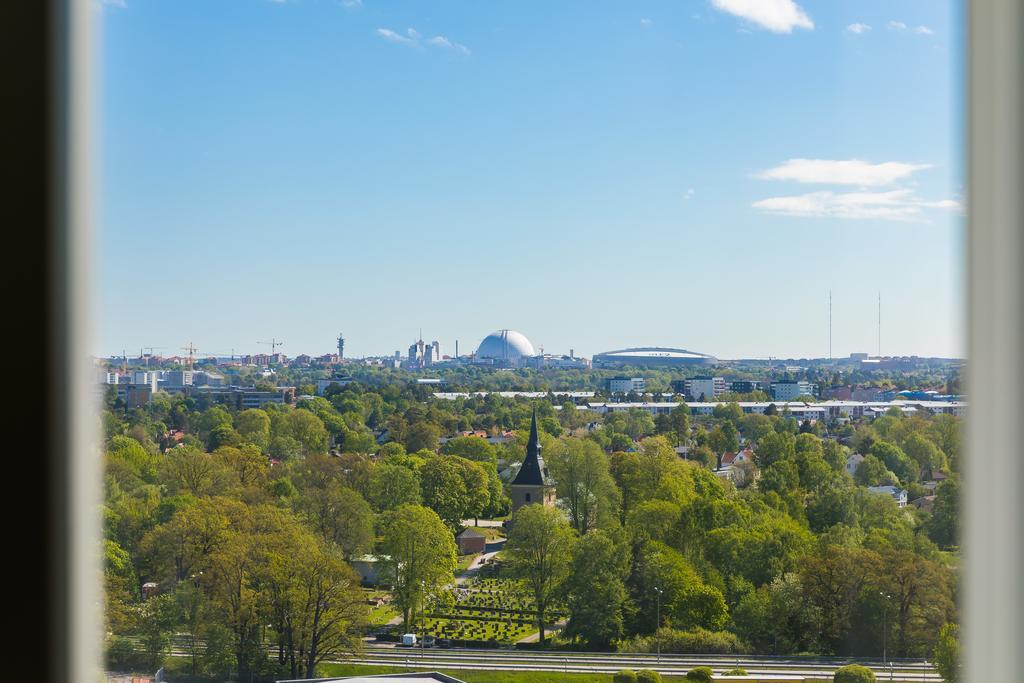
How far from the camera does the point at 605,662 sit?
28.5ft

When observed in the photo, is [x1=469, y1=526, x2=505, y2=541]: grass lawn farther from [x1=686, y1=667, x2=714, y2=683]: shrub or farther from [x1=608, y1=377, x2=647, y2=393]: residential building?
[x1=608, y1=377, x2=647, y2=393]: residential building

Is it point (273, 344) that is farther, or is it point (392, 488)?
point (273, 344)

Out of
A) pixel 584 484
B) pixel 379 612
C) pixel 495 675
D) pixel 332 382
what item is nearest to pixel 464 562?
pixel 379 612

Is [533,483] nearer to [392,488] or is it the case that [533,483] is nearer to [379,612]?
[392,488]

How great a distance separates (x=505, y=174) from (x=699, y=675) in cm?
A: 909

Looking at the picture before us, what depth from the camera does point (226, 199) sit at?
14695mm

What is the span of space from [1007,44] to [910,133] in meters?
13.9

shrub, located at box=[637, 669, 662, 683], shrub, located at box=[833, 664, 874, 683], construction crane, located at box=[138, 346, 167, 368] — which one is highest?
construction crane, located at box=[138, 346, 167, 368]

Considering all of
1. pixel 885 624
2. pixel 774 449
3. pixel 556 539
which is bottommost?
pixel 885 624

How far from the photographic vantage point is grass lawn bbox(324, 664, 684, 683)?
809 centimetres

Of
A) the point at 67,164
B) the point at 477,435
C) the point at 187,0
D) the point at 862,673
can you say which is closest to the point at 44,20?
the point at 67,164

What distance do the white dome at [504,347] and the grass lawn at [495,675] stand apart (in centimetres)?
1004

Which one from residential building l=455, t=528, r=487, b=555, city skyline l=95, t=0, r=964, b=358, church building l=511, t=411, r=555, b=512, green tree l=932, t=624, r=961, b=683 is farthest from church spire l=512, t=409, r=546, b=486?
green tree l=932, t=624, r=961, b=683

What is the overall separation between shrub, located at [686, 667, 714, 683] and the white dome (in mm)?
10360
